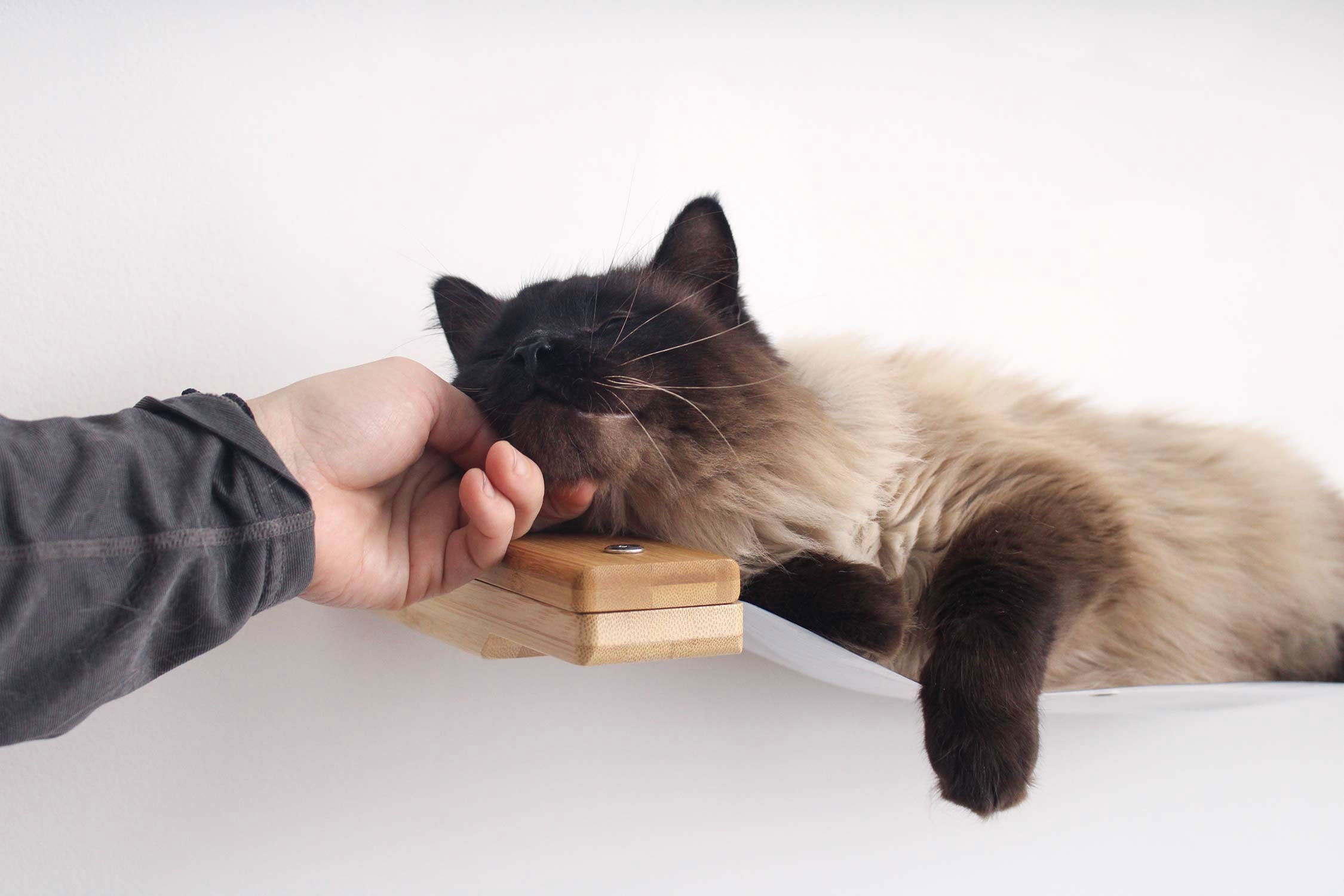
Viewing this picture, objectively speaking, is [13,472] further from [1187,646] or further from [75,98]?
[1187,646]

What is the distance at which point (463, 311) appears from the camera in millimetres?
1604

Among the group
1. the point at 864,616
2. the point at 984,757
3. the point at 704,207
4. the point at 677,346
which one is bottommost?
the point at 984,757

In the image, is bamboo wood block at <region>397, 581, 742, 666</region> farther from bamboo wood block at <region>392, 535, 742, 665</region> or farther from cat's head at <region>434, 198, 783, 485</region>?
cat's head at <region>434, 198, 783, 485</region>

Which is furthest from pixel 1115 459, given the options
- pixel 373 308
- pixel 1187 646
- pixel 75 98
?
pixel 75 98

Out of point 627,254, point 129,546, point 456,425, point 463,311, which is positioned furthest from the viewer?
point 627,254

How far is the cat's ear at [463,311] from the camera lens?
62.1 inches

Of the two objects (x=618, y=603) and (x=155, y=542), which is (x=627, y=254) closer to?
(x=618, y=603)

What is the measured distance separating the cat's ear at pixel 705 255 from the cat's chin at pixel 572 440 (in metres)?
0.39

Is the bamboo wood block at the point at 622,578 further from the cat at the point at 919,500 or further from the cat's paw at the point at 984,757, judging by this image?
the cat's paw at the point at 984,757

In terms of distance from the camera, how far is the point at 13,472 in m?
0.88

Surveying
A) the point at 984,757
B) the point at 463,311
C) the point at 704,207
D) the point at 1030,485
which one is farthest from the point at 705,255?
the point at 984,757

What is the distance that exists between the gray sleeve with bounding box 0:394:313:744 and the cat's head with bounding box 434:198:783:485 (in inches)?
12.6

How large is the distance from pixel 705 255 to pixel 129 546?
37.3 inches

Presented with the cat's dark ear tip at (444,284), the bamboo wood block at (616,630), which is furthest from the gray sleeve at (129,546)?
the cat's dark ear tip at (444,284)
